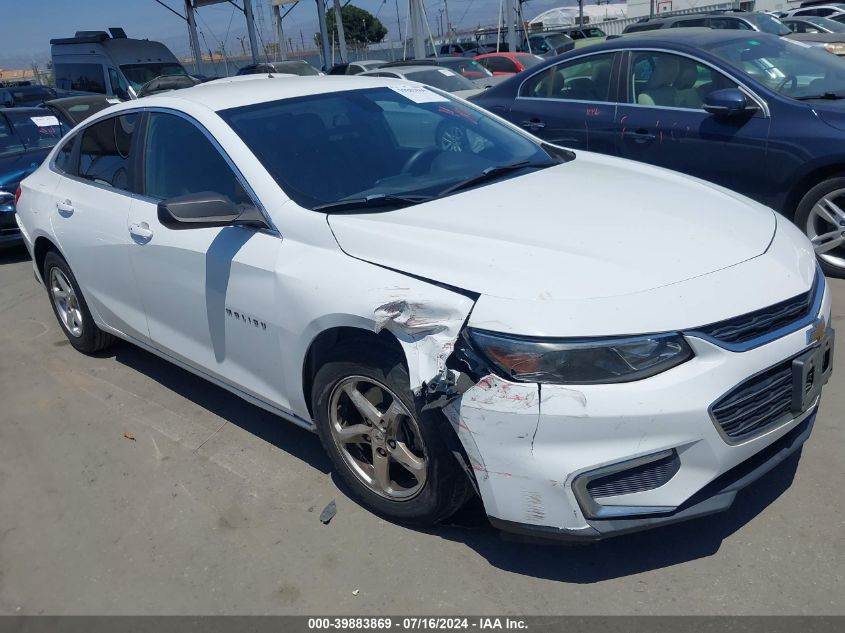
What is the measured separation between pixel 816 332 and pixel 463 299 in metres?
1.24

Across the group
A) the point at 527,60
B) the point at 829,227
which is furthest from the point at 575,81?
the point at 527,60

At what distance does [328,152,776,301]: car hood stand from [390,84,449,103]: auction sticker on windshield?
948 mm

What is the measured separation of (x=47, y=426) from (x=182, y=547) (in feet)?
5.40

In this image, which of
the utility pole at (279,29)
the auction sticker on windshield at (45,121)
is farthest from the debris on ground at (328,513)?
the utility pole at (279,29)

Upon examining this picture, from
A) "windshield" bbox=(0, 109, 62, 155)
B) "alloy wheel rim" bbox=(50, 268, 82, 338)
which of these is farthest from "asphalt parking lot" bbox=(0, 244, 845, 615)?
"windshield" bbox=(0, 109, 62, 155)

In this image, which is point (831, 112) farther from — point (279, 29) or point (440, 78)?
point (279, 29)

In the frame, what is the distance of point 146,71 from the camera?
2130 centimetres

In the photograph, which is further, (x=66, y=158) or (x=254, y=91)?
(x=66, y=158)

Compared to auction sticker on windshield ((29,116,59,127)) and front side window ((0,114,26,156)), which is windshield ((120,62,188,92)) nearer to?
auction sticker on windshield ((29,116,59,127))

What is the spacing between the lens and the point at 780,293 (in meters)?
2.72

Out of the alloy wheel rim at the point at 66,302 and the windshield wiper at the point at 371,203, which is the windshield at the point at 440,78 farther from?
the windshield wiper at the point at 371,203

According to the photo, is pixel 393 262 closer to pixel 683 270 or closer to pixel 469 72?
pixel 683 270

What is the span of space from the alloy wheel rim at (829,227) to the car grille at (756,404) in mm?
2924

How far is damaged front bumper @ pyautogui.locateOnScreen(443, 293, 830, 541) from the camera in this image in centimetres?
244
